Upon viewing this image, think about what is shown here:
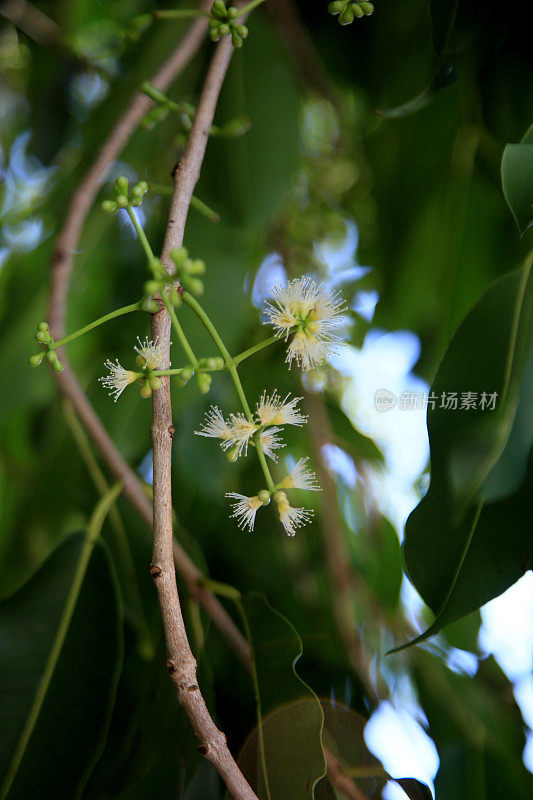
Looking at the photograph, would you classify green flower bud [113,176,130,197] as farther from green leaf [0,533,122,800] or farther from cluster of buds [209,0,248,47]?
green leaf [0,533,122,800]

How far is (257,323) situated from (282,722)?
1.79 ft

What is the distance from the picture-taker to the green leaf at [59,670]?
55 centimetres

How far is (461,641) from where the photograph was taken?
2.76ft

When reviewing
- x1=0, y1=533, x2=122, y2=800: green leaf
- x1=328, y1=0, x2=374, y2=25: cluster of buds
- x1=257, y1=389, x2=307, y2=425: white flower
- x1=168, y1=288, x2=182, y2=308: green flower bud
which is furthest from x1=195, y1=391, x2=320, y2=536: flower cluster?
x1=328, y1=0, x2=374, y2=25: cluster of buds

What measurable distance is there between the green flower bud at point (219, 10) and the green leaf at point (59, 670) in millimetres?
497

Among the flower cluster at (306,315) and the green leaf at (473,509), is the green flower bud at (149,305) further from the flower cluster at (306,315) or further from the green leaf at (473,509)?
the green leaf at (473,509)

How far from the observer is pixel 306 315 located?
1.65 ft

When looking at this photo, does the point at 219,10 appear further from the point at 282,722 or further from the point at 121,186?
the point at 282,722

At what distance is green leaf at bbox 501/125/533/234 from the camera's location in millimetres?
482

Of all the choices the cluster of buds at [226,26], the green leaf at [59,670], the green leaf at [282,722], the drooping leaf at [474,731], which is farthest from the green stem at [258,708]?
the cluster of buds at [226,26]

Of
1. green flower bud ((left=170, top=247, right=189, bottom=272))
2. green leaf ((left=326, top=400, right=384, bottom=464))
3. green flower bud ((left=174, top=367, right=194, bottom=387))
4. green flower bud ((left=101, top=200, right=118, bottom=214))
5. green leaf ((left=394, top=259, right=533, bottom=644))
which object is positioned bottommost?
green leaf ((left=394, top=259, right=533, bottom=644))

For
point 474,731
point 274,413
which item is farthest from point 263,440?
point 474,731

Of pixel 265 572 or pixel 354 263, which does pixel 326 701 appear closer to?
pixel 265 572

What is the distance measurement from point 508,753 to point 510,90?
0.74 m
